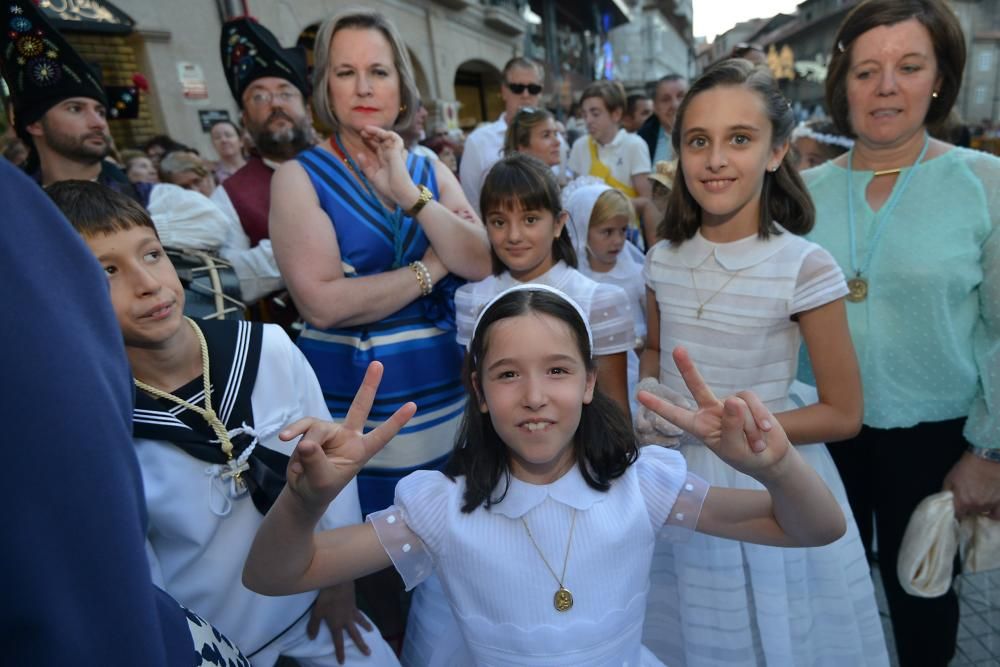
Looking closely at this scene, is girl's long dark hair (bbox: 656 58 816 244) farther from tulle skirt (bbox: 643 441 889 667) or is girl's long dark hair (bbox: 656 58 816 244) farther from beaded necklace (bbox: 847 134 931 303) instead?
tulle skirt (bbox: 643 441 889 667)

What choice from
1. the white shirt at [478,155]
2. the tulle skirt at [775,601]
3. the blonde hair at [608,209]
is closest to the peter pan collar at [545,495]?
the tulle skirt at [775,601]

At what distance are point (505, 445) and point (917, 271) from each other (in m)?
1.25

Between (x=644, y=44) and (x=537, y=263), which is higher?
(x=644, y=44)

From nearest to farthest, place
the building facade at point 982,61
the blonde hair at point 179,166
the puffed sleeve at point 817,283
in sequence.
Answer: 1. the puffed sleeve at point 817,283
2. the blonde hair at point 179,166
3. the building facade at point 982,61

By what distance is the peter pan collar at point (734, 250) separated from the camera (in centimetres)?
158

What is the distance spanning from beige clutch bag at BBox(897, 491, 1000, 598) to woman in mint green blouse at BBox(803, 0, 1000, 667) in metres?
0.06

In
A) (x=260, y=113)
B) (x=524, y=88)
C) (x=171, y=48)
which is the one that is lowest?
(x=260, y=113)

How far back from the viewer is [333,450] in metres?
1.04

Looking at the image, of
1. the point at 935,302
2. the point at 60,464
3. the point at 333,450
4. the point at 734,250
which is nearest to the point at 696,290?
the point at 734,250

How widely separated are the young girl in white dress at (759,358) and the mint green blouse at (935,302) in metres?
0.24

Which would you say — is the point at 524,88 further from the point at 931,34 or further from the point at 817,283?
the point at 817,283

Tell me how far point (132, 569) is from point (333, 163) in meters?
1.36

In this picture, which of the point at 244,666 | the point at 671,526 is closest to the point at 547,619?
the point at 671,526

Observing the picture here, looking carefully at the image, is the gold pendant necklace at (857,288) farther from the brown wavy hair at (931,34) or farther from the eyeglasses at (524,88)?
the eyeglasses at (524,88)
